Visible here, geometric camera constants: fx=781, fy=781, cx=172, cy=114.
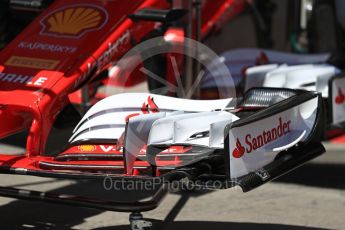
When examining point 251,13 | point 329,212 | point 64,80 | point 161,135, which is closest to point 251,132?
point 161,135

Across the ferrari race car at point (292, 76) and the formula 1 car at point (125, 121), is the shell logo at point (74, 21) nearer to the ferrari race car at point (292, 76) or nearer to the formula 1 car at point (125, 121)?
the formula 1 car at point (125, 121)

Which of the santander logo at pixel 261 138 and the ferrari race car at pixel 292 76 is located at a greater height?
the ferrari race car at pixel 292 76

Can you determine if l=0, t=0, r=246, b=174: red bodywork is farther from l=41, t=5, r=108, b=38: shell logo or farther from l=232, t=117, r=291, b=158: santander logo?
l=232, t=117, r=291, b=158: santander logo

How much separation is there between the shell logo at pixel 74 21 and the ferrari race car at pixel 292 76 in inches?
38.6

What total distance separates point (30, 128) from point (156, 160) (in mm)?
921

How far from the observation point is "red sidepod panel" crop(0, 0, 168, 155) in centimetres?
467

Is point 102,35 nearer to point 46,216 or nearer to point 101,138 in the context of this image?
point 101,138

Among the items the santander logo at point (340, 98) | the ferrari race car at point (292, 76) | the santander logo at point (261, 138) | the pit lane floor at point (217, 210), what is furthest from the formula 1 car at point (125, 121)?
the santander logo at point (340, 98)

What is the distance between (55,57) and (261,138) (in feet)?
5.18

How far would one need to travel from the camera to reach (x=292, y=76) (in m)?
6.07

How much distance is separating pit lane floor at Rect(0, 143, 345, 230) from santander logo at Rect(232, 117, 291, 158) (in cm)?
116

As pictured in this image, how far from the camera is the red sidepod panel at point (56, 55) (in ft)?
15.3

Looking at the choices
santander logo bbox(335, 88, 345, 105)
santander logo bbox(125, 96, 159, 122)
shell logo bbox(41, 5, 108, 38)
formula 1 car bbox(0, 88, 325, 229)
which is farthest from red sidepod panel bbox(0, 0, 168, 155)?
santander logo bbox(335, 88, 345, 105)

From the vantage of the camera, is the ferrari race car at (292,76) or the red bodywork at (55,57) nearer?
the red bodywork at (55,57)
